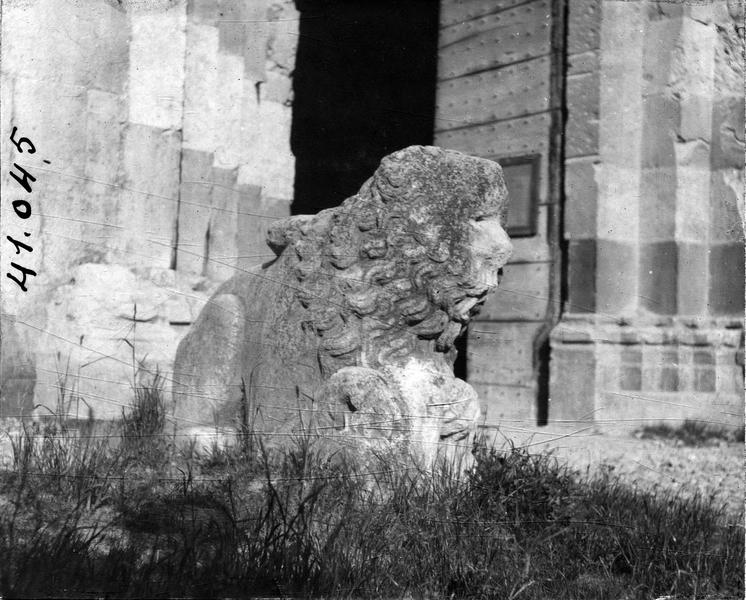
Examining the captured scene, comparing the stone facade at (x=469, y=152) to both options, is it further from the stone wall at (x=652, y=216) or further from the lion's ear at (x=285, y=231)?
the lion's ear at (x=285, y=231)

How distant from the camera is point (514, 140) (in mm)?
4262

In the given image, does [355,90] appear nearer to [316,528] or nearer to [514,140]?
[514,140]

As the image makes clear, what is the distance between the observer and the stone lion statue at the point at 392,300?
125 inches

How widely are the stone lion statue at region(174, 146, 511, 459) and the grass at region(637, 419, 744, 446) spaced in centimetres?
69

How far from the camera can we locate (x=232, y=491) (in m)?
2.90

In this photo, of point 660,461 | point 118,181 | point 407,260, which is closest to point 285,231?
point 407,260

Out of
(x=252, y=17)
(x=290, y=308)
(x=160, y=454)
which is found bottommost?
(x=160, y=454)

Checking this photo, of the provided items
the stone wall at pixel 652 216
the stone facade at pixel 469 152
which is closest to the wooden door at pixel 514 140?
the stone facade at pixel 469 152

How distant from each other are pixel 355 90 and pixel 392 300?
36.8 inches

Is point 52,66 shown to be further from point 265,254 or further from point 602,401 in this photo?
point 602,401

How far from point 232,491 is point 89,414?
22.8 inches

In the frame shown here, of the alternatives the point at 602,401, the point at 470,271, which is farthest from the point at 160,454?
the point at 602,401

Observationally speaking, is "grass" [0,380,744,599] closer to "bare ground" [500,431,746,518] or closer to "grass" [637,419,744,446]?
"bare ground" [500,431,746,518]

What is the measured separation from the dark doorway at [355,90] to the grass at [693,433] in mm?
1356
